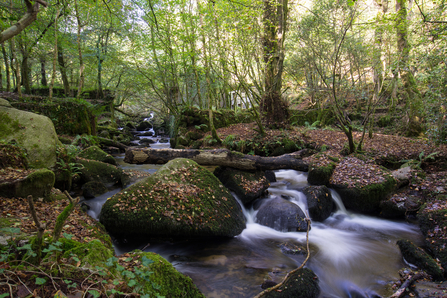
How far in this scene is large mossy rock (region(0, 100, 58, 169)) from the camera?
17.2ft

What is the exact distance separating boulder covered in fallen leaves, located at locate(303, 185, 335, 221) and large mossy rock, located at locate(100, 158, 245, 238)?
7.32ft

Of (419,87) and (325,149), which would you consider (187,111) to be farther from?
(419,87)

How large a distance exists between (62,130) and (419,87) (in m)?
17.1

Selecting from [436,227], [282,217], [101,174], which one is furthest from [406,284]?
[101,174]

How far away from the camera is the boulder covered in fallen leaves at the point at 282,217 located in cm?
578

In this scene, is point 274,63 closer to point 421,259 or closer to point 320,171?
point 320,171

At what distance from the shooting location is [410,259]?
439cm

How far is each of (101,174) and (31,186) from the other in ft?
11.0

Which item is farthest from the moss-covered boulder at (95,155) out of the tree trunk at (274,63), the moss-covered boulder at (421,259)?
the moss-covered boulder at (421,259)

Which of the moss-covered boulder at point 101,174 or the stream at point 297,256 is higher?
the moss-covered boulder at point 101,174

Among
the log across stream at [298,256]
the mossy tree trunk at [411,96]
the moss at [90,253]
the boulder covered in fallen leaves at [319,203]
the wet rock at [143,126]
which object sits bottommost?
the log across stream at [298,256]

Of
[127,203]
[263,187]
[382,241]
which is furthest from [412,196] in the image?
[127,203]

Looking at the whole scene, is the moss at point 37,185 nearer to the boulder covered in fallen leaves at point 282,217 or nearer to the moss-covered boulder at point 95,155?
the moss-covered boulder at point 95,155

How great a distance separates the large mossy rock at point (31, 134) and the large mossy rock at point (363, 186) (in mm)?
8145
